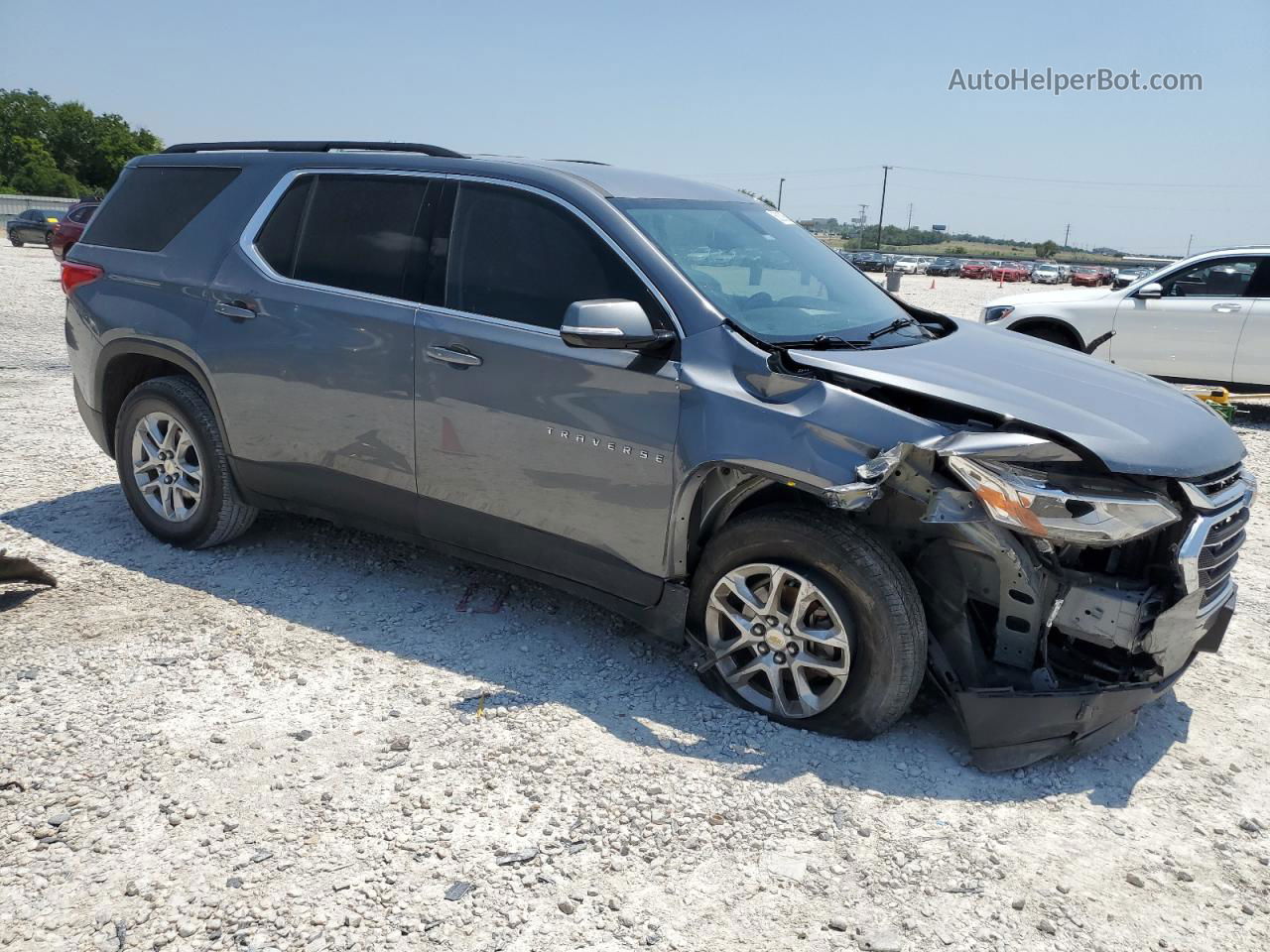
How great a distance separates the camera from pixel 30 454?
6.74m

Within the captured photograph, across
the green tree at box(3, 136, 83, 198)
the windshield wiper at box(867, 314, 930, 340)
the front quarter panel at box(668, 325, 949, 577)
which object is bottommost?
the front quarter panel at box(668, 325, 949, 577)

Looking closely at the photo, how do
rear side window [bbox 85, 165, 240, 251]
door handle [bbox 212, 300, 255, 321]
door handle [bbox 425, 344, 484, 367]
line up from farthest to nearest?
rear side window [bbox 85, 165, 240, 251] → door handle [bbox 212, 300, 255, 321] → door handle [bbox 425, 344, 484, 367]

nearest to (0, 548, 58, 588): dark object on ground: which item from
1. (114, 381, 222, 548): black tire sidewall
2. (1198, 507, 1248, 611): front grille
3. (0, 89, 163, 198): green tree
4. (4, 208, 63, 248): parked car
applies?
(114, 381, 222, 548): black tire sidewall

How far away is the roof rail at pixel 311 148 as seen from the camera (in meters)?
4.32

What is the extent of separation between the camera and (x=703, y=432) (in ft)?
10.9

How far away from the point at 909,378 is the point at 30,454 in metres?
6.23

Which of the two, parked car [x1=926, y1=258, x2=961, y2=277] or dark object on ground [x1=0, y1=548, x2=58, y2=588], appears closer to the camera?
dark object on ground [x1=0, y1=548, x2=58, y2=588]

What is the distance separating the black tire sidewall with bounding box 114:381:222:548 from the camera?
471 centimetres

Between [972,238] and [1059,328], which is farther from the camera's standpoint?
[972,238]

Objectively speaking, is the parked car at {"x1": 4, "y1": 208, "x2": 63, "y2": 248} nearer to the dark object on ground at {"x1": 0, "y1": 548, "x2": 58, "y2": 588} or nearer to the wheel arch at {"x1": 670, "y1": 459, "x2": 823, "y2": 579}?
the dark object on ground at {"x1": 0, "y1": 548, "x2": 58, "y2": 588}

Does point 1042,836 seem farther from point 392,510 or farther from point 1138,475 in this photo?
point 392,510

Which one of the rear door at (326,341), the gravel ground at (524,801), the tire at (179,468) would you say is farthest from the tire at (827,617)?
the tire at (179,468)

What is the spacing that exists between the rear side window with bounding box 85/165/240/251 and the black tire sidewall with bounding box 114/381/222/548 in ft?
2.47

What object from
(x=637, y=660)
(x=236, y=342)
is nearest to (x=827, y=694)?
(x=637, y=660)
